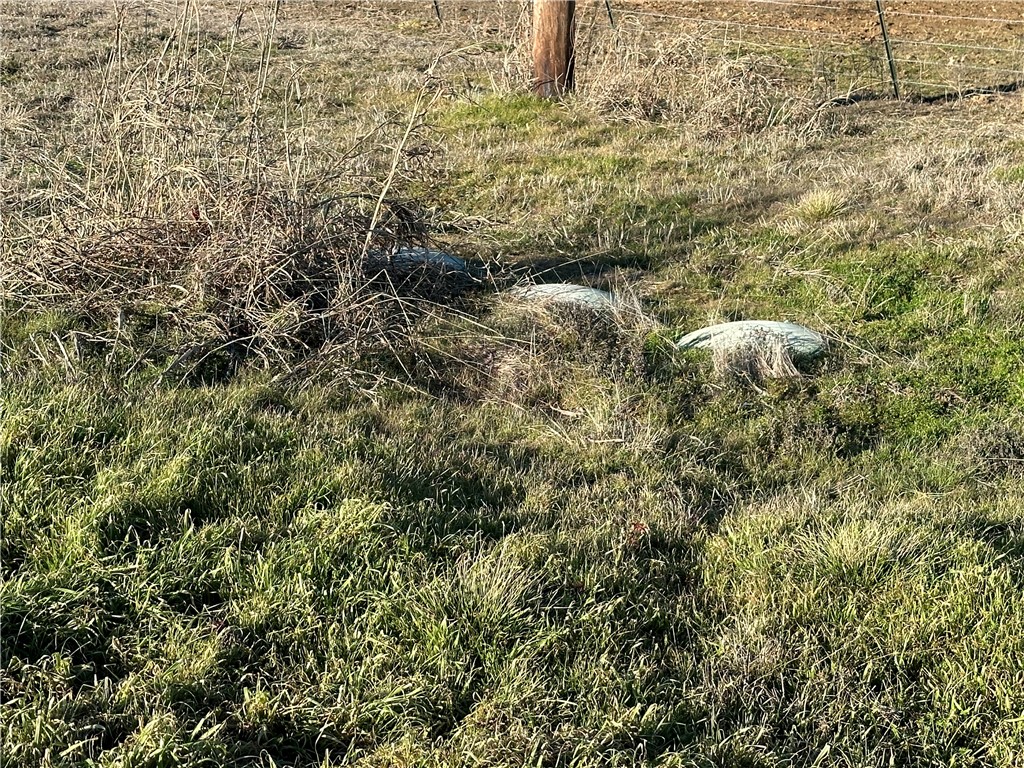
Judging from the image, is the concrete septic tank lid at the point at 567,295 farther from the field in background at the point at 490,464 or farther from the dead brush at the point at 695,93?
the dead brush at the point at 695,93

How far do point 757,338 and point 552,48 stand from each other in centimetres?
639

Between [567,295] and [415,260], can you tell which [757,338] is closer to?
[567,295]

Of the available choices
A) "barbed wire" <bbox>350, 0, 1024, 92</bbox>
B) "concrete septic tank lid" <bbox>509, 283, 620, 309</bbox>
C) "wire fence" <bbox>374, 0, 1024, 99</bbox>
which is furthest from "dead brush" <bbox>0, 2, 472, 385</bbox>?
"barbed wire" <bbox>350, 0, 1024, 92</bbox>

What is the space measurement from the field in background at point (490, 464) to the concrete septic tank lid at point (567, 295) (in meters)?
0.13

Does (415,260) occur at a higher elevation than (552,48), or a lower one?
lower

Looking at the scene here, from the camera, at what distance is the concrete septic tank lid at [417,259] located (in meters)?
5.81

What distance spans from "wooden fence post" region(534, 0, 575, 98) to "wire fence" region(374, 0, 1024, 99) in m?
0.57

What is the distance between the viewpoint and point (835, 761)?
2727 millimetres

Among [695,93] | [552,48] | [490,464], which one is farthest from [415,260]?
[552,48]

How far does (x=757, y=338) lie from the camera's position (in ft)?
17.5

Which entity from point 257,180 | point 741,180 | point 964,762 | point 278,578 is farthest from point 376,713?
point 741,180

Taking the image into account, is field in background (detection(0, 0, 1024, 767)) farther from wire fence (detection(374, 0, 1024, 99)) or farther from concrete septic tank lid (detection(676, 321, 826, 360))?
wire fence (detection(374, 0, 1024, 99))

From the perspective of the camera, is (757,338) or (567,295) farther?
(567,295)

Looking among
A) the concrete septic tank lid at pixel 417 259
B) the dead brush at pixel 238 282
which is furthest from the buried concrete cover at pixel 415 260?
the dead brush at pixel 238 282
